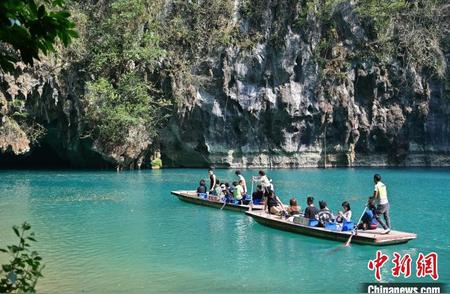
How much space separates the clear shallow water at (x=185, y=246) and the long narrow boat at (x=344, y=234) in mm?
223

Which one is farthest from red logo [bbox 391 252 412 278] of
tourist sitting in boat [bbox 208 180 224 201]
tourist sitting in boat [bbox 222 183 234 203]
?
tourist sitting in boat [bbox 208 180 224 201]

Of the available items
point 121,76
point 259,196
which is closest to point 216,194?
point 259,196

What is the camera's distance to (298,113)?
5456 cm

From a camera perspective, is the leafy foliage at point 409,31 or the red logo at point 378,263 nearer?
the red logo at point 378,263

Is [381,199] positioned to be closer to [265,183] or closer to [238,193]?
[265,183]

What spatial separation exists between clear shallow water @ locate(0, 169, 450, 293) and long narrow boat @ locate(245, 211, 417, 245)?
223 mm

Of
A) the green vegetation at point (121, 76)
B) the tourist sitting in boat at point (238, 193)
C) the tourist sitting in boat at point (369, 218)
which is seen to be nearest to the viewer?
the tourist sitting in boat at point (369, 218)

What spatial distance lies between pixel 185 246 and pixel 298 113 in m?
41.2

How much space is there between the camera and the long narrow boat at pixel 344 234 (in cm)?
1457

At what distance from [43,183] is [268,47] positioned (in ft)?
96.3

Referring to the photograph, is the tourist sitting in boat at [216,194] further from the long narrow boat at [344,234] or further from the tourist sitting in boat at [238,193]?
the long narrow boat at [344,234]

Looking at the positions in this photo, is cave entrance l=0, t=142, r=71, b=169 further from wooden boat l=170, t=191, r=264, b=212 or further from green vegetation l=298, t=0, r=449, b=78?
wooden boat l=170, t=191, r=264, b=212

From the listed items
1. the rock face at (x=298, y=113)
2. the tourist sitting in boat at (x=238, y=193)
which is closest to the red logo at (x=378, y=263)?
Answer: the tourist sitting in boat at (x=238, y=193)

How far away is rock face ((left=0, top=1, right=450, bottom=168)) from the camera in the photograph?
53.6 meters
